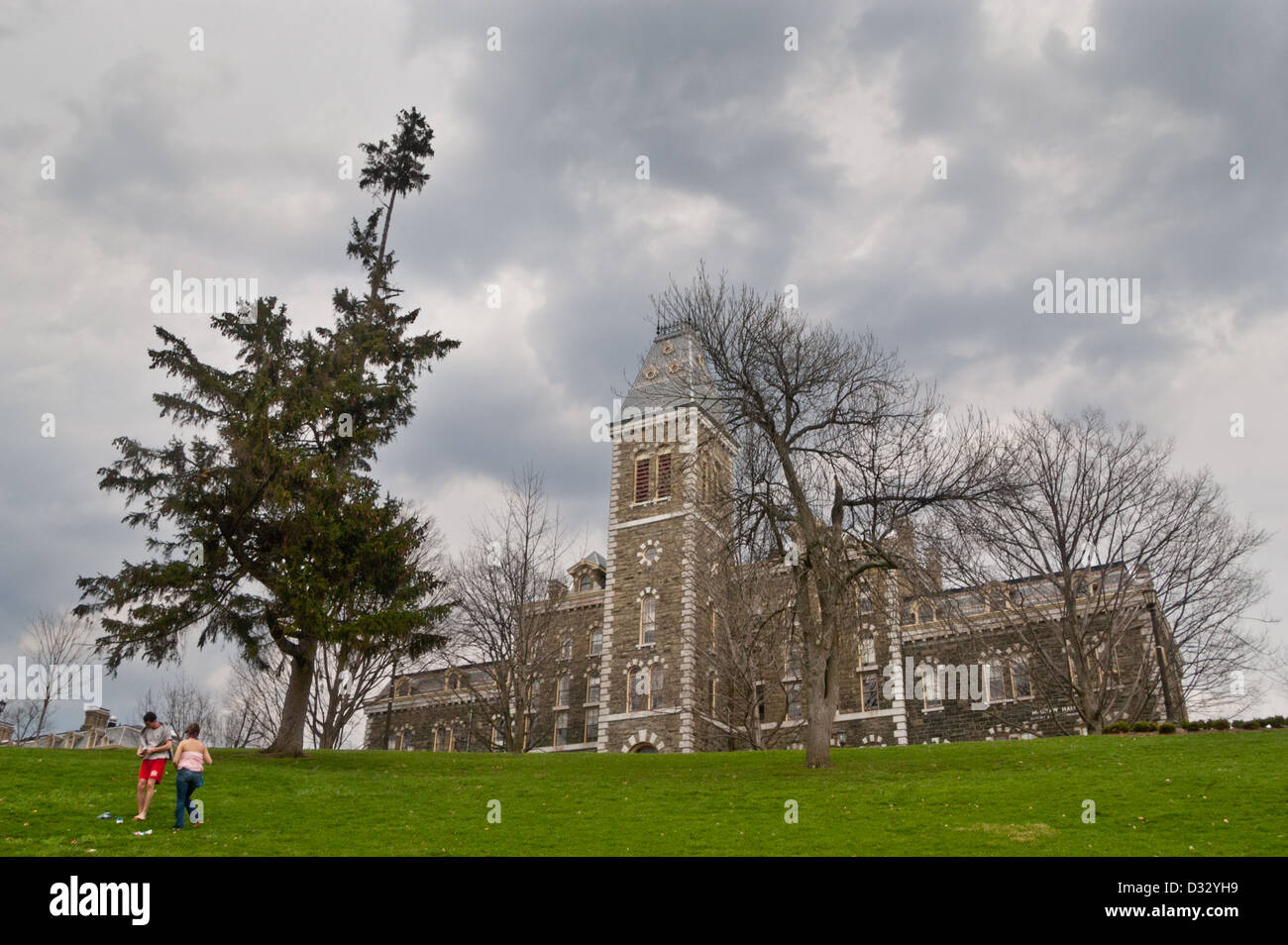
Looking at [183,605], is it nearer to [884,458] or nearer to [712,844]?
[712,844]

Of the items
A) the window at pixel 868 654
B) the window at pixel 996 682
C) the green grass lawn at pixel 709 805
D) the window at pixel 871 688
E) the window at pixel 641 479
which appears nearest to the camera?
the green grass lawn at pixel 709 805

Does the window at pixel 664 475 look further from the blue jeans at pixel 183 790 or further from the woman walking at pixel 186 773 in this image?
the blue jeans at pixel 183 790

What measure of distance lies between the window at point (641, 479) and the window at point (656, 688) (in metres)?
9.18

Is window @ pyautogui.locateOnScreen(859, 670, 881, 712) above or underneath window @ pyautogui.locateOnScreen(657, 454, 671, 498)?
underneath

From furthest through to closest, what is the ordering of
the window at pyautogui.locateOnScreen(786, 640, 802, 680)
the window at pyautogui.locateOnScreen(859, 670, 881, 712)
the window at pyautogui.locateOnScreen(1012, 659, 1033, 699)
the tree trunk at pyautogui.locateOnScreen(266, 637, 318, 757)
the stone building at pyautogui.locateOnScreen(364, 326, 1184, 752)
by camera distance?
the window at pyautogui.locateOnScreen(859, 670, 881, 712) → the window at pyautogui.locateOnScreen(786, 640, 802, 680) → the stone building at pyautogui.locateOnScreen(364, 326, 1184, 752) → the window at pyautogui.locateOnScreen(1012, 659, 1033, 699) → the tree trunk at pyautogui.locateOnScreen(266, 637, 318, 757)

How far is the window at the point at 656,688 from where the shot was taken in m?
43.9

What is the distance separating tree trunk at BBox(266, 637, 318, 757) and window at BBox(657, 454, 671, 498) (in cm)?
2472

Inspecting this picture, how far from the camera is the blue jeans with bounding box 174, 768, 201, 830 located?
1399 cm

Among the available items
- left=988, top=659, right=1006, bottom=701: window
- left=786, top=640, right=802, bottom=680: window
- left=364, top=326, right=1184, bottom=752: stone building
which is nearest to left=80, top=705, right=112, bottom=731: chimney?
left=364, top=326, right=1184, bottom=752: stone building

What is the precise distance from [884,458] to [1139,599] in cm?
1959

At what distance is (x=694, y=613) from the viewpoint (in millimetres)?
45125

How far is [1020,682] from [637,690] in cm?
1755

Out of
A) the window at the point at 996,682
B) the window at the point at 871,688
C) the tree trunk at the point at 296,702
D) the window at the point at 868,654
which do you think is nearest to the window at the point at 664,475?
the window at the point at 868,654

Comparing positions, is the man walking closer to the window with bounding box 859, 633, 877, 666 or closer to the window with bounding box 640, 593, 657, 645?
the window with bounding box 640, 593, 657, 645
